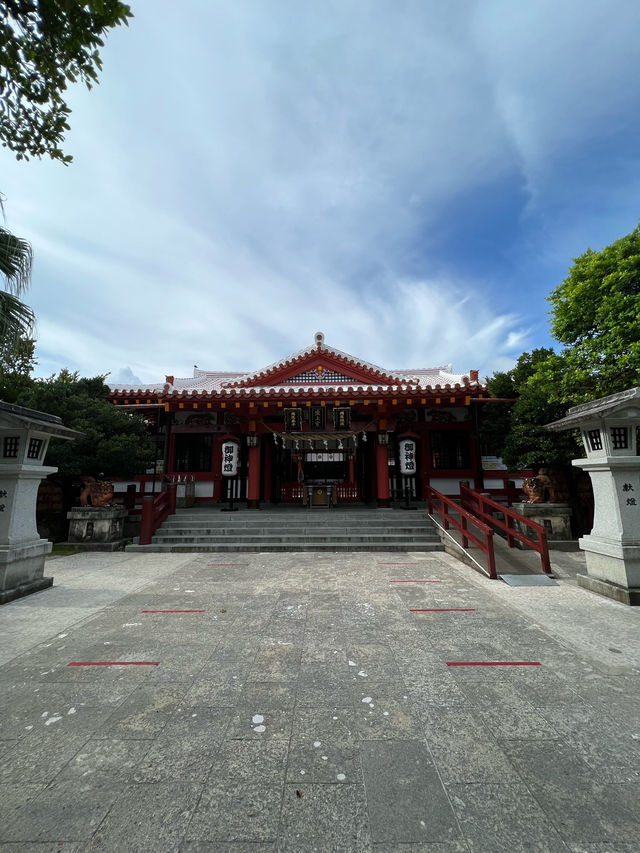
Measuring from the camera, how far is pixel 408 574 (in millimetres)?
6328

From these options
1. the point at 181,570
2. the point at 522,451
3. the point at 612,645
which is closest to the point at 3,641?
the point at 181,570

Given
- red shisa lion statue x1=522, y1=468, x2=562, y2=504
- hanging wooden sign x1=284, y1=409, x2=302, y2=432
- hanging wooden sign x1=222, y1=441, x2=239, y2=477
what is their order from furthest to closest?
hanging wooden sign x1=284, y1=409, x2=302, y2=432 → hanging wooden sign x1=222, y1=441, x2=239, y2=477 → red shisa lion statue x1=522, y1=468, x2=562, y2=504

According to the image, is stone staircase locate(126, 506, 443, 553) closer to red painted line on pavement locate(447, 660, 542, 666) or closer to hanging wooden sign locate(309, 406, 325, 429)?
hanging wooden sign locate(309, 406, 325, 429)

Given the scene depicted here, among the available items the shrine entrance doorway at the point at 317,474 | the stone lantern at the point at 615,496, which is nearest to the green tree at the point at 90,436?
the shrine entrance doorway at the point at 317,474

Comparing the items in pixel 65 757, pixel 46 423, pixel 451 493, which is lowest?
pixel 65 757

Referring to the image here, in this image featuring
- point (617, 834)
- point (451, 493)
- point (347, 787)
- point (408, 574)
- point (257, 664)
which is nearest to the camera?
point (617, 834)

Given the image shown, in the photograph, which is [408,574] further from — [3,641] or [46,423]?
[46,423]

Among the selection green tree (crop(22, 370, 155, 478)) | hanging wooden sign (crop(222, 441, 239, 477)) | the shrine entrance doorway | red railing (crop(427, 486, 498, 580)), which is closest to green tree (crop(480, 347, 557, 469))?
red railing (crop(427, 486, 498, 580))

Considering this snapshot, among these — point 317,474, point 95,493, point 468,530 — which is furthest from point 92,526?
point 468,530

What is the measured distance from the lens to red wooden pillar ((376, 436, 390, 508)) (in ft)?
36.0

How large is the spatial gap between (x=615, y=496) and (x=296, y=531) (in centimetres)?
657

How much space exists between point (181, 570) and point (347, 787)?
18.6 ft

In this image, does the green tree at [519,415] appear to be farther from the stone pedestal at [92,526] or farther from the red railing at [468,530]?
the stone pedestal at [92,526]

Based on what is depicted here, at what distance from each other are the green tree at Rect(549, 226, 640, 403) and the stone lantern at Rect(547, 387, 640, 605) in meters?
2.19
